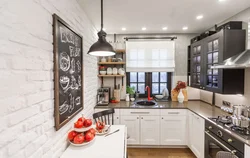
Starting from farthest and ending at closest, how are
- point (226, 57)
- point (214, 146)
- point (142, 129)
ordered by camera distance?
point (142, 129) < point (226, 57) < point (214, 146)

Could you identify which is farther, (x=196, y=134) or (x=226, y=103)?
(x=226, y=103)

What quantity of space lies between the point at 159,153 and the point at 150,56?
2.13m

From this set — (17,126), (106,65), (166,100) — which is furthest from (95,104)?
(17,126)

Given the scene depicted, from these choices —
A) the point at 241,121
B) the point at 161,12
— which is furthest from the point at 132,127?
the point at 161,12

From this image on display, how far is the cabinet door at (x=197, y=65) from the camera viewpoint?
9.18 ft

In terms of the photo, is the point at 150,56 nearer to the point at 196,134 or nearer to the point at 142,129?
the point at 142,129

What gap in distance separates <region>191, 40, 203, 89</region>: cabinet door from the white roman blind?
47 cm

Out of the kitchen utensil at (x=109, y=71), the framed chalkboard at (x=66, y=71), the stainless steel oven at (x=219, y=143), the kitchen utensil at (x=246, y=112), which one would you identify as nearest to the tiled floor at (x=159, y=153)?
the stainless steel oven at (x=219, y=143)

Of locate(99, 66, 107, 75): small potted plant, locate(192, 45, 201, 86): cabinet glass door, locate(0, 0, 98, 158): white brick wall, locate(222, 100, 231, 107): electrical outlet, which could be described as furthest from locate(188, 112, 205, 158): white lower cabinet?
locate(0, 0, 98, 158): white brick wall

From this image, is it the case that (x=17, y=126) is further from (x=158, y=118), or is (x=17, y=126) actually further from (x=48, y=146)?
(x=158, y=118)

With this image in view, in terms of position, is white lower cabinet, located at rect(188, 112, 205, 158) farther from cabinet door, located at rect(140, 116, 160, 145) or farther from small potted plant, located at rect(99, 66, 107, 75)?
small potted plant, located at rect(99, 66, 107, 75)

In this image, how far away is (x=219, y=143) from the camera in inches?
71.9

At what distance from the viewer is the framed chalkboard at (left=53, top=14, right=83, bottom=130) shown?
4.28 feet

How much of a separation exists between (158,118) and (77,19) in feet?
7.45
